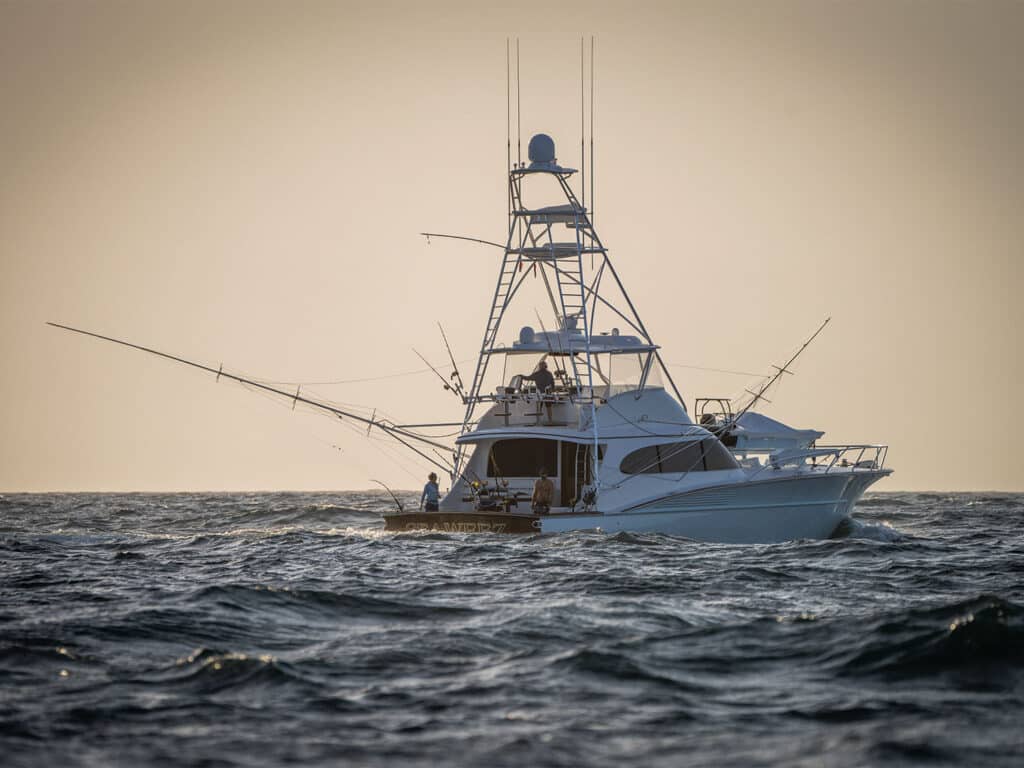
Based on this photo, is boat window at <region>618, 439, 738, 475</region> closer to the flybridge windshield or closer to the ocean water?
the flybridge windshield

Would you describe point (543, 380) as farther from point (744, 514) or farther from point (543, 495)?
point (744, 514)

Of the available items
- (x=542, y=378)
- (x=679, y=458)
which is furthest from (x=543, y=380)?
(x=679, y=458)

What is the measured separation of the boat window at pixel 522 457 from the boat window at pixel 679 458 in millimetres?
1707

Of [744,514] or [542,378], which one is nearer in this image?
[744,514]

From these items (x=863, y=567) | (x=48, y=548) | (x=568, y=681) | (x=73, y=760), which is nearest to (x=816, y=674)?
(x=568, y=681)

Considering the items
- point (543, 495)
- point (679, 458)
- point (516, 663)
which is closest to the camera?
point (516, 663)

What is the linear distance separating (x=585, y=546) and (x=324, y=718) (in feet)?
51.3

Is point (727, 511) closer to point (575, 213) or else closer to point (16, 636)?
point (575, 213)

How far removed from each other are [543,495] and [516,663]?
1564 cm

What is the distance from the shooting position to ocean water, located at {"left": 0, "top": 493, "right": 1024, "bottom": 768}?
38.3 feet

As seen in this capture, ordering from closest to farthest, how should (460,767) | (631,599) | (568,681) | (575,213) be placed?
(460,767)
(568,681)
(631,599)
(575,213)

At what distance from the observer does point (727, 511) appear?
31562mm

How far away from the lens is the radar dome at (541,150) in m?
34.6

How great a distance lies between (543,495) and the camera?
100 feet
